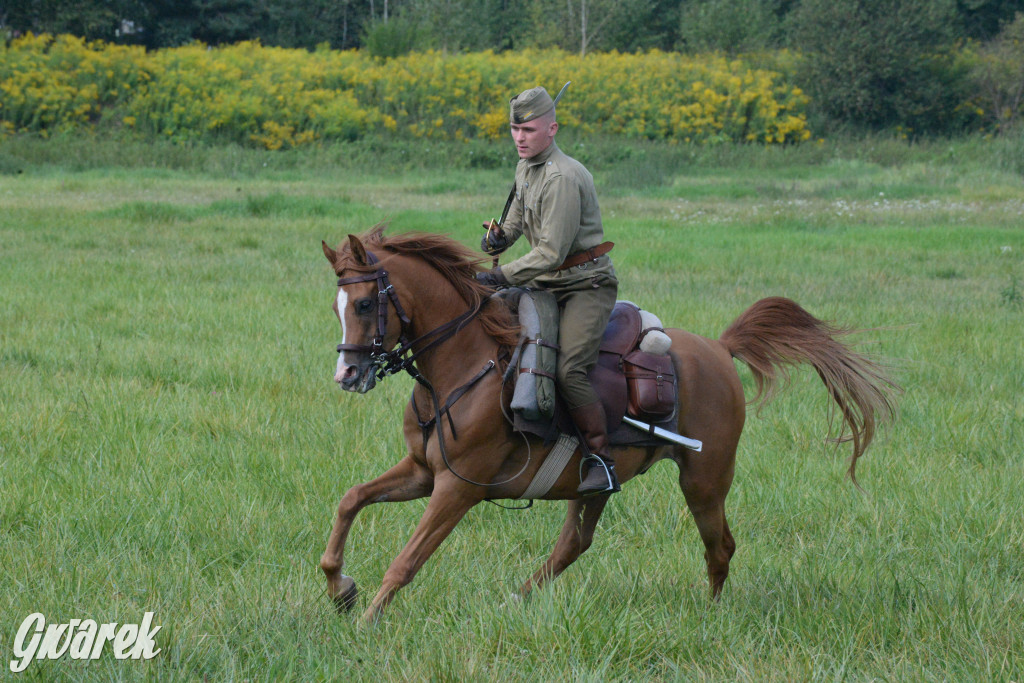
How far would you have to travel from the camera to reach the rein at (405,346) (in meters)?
3.90

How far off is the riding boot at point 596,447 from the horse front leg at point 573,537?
349 millimetres

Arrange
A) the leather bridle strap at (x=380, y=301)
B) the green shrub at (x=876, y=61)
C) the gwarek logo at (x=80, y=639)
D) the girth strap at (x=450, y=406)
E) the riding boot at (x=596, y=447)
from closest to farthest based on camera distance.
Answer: the gwarek logo at (x=80, y=639) < the leather bridle strap at (x=380, y=301) < the girth strap at (x=450, y=406) < the riding boot at (x=596, y=447) < the green shrub at (x=876, y=61)

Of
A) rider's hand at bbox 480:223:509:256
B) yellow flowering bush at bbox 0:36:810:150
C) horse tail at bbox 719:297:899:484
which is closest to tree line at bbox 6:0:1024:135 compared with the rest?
yellow flowering bush at bbox 0:36:810:150

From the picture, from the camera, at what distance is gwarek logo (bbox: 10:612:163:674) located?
338 centimetres

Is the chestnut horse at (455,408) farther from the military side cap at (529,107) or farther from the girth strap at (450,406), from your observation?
the military side cap at (529,107)

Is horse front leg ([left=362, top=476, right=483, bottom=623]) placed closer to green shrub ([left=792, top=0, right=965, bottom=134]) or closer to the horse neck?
the horse neck

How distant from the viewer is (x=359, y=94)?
32.0m

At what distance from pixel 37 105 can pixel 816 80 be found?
25.9m

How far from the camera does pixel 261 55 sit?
3338 cm

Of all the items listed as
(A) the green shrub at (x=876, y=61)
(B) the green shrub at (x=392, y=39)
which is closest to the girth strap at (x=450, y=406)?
(B) the green shrub at (x=392, y=39)

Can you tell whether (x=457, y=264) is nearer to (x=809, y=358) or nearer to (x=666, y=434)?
(x=666, y=434)

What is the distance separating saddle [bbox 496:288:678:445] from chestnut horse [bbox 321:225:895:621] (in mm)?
92

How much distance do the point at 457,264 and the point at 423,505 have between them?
63.4 inches

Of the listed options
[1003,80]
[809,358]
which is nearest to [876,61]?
[1003,80]
